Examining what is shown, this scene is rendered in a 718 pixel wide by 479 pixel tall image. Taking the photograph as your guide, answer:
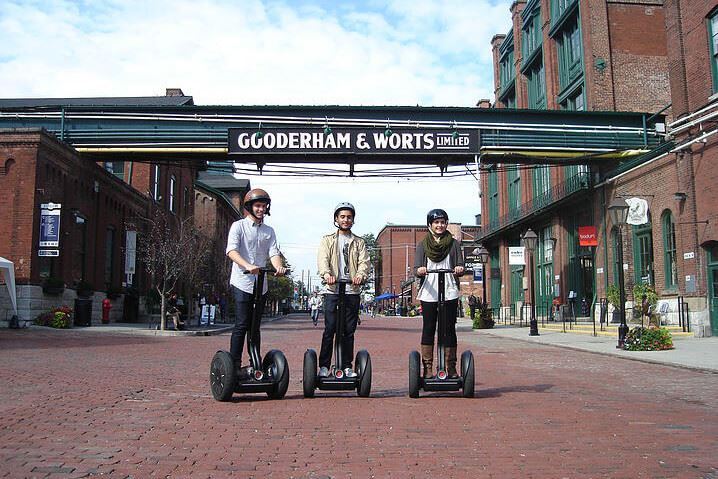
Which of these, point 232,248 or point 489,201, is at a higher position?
point 489,201

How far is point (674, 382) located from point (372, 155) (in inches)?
573

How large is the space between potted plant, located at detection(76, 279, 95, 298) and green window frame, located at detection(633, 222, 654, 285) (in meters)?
21.7

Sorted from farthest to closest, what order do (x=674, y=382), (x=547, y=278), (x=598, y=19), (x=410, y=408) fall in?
1. (x=547, y=278)
2. (x=598, y=19)
3. (x=674, y=382)
4. (x=410, y=408)

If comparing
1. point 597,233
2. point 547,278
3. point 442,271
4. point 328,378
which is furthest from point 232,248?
point 547,278

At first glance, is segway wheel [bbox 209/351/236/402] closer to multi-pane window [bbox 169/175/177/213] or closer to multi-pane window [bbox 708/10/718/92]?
multi-pane window [bbox 708/10/718/92]

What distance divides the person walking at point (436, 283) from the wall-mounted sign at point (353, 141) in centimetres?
1514

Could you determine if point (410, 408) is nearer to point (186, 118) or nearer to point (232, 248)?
point (232, 248)

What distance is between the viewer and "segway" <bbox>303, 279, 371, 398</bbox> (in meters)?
6.92

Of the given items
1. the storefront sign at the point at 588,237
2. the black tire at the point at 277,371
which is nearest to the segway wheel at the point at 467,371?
the black tire at the point at 277,371

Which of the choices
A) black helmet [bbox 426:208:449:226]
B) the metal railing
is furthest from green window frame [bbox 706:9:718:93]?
black helmet [bbox 426:208:449:226]

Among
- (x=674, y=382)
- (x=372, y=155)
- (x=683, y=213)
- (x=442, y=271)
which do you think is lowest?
(x=674, y=382)

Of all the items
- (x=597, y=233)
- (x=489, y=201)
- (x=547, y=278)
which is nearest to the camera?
(x=597, y=233)

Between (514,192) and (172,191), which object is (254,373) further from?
(172,191)

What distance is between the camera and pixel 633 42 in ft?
100
